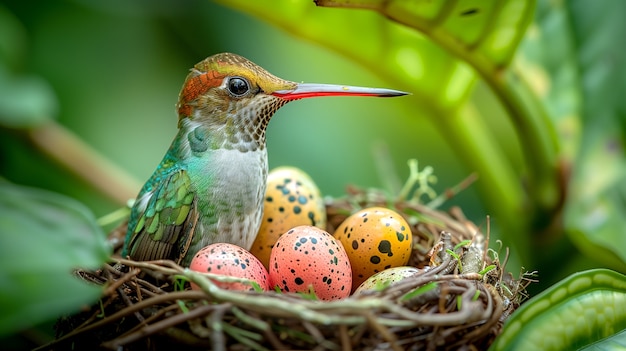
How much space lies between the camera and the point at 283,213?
4.85 feet

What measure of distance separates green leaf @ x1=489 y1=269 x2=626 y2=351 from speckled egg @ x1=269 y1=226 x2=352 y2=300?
0.33 metres

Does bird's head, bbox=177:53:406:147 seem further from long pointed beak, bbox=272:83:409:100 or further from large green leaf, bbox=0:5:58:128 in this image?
large green leaf, bbox=0:5:58:128

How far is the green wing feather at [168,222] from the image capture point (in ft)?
4.27

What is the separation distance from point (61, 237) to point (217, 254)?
385 mm

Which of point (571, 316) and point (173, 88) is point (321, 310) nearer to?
point (571, 316)

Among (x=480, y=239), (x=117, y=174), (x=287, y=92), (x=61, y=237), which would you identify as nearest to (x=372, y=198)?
(x=480, y=239)

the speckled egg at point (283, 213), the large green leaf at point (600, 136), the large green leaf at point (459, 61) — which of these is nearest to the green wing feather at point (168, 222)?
the speckled egg at point (283, 213)

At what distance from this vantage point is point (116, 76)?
2430 millimetres

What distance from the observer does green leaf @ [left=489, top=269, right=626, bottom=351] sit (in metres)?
1.03

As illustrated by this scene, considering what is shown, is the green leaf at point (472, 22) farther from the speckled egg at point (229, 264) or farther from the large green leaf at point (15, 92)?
the large green leaf at point (15, 92)

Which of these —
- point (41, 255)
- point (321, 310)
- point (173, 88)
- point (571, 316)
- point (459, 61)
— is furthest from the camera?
point (173, 88)

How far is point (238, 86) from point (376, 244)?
0.43 m

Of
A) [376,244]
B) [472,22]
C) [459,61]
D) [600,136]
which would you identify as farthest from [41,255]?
[600,136]

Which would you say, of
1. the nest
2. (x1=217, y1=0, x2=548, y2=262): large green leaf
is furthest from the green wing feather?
(x1=217, y1=0, x2=548, y2=262): large green leaf
